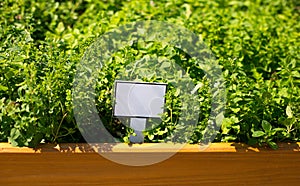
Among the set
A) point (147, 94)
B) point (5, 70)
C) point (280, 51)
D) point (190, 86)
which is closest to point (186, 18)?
point (280, 51)

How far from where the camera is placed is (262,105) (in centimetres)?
171

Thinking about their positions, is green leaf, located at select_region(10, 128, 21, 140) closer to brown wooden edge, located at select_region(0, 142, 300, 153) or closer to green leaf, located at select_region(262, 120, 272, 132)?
brown wooden edge, located at select_region(0, 142, 300, 153)

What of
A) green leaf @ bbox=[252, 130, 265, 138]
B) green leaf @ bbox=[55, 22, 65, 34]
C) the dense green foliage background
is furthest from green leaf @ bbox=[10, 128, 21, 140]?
green leaf @ bbox=[55, 22, 65, 34]

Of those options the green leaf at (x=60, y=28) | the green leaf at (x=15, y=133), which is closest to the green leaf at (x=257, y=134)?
the green leaf at (x=15, y=133)

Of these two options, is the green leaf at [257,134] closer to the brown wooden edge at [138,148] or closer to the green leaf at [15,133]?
the brown wooden edge at [138,148]

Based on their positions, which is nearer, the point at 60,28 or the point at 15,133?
the point at 15,133

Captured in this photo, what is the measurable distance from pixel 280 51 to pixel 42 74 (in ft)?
3.28

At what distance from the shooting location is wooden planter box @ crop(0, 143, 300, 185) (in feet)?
5.09

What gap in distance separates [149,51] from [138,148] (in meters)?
0.43

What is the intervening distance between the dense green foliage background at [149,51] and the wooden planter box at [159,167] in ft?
0.15

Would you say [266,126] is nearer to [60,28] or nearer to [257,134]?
[257,134]

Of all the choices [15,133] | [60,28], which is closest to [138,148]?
[15,133]

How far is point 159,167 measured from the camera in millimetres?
1637

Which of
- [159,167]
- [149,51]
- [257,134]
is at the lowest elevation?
[159,167]
